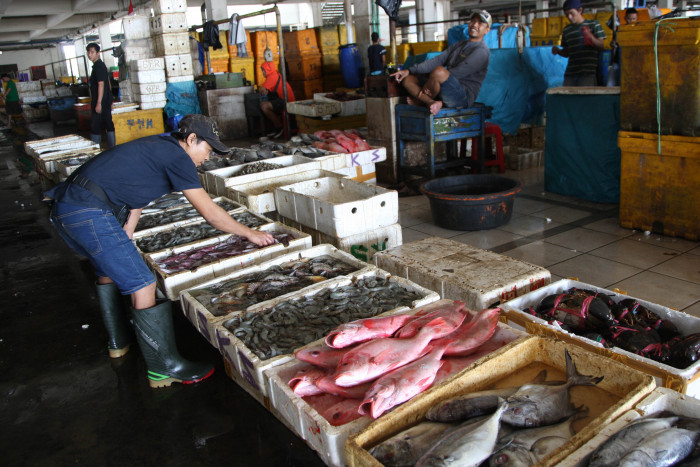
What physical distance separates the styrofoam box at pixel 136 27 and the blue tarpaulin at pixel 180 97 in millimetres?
1423

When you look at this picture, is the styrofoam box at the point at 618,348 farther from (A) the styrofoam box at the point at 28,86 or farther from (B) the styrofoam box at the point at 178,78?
(A) the styrofoam box at the point at 28,86

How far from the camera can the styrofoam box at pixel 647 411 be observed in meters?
1.74

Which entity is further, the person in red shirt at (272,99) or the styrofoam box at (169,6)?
the person in red shirt at (272,99)

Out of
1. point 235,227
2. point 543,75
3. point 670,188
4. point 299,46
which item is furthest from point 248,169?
point 299,46

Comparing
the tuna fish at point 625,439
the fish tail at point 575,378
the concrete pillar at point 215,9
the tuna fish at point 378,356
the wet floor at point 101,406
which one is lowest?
the wet floor at point 101,406

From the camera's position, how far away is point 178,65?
505 inches

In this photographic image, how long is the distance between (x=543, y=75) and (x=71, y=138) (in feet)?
28.8

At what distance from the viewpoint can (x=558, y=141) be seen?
6.88 m

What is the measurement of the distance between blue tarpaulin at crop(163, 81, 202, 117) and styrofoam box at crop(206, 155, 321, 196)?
23.8 ft

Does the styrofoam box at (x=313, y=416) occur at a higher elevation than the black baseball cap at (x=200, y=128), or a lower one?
lower

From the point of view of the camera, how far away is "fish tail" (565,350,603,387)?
2221 mm

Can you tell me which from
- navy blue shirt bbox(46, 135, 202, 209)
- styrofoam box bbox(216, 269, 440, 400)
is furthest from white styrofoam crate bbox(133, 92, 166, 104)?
styrofoam box bbox(216, 269, 440, 400)

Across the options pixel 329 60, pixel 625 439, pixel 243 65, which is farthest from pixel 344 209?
pixel 243 65

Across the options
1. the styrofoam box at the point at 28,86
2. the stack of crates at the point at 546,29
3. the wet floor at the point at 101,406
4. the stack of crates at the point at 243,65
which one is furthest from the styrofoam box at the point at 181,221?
the styrofoam box at the point at 28,86
